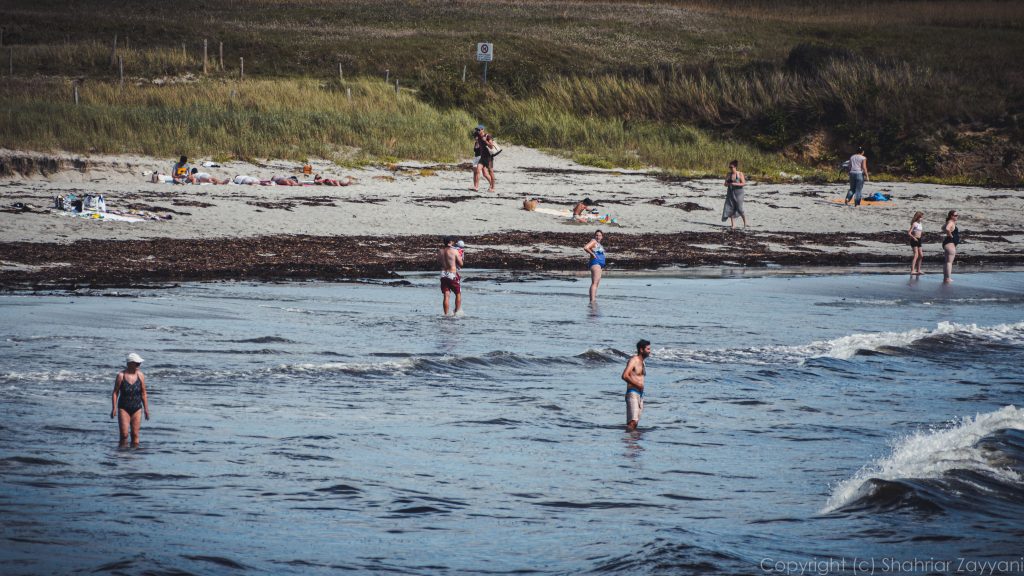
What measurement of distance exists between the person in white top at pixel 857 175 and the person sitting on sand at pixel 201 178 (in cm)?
1657

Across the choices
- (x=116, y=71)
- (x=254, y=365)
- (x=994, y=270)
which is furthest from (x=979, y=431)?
(x=116, y=71)

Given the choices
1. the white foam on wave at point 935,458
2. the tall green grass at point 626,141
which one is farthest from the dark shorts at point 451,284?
the tall green grass at point 626,141

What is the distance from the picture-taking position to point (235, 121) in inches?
1330

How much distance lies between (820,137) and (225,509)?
3515 cm

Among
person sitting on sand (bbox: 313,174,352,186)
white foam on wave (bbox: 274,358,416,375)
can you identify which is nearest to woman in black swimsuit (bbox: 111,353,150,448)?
white foam on wave (bbox: 274,358,416,375)

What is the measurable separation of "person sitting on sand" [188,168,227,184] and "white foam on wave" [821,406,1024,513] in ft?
68.5

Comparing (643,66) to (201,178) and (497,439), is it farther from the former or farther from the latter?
(497,439)

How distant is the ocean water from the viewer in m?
8.70

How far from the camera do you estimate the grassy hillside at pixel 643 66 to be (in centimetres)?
3962

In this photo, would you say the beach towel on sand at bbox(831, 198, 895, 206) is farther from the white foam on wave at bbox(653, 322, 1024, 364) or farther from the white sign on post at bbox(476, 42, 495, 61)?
the white sign on post at bbox(476, 42, 495, 61)

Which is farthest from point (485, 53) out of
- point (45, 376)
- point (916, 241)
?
point (45, 376)

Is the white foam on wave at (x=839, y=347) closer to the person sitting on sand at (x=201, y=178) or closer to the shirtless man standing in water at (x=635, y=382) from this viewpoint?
the shirtless man standing in water at (x=635, y=382)

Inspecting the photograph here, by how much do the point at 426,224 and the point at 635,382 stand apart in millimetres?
15857

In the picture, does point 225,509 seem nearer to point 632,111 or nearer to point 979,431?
point 979,431
